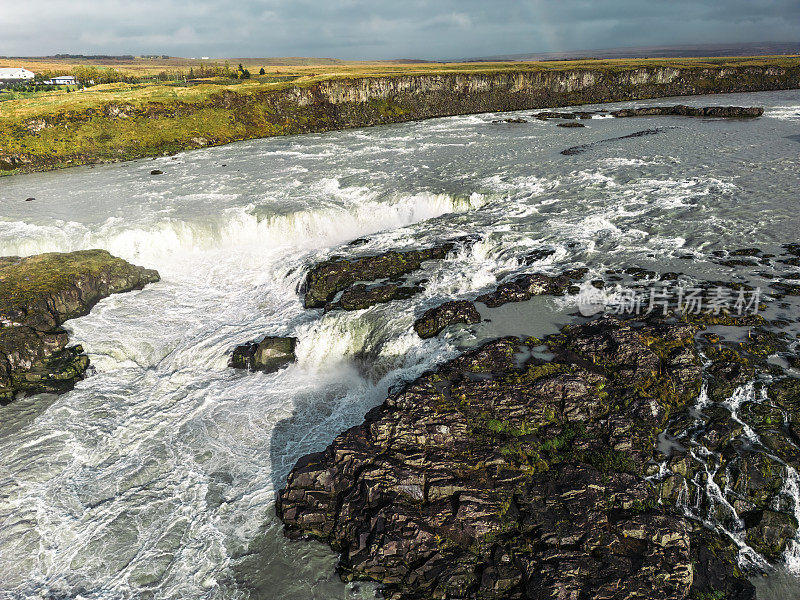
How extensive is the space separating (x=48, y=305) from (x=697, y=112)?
312ft

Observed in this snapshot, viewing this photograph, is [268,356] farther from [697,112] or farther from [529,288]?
[697,112]

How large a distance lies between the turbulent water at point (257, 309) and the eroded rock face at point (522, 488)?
1868mm

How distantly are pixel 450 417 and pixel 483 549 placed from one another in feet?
15.9

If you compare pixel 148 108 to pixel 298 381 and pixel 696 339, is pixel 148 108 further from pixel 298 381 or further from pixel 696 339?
pixel 696 339

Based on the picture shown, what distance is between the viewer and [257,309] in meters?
30.8

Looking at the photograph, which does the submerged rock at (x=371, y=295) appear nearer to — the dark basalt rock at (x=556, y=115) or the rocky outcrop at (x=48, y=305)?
the rocky outcrop at (x=48, y=305)

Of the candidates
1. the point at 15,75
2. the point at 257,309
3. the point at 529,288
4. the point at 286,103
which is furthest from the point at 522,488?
the point at 15,75

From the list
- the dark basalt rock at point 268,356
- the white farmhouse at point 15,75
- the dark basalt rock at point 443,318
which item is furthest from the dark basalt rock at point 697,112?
the white farmhouse at point 15,75

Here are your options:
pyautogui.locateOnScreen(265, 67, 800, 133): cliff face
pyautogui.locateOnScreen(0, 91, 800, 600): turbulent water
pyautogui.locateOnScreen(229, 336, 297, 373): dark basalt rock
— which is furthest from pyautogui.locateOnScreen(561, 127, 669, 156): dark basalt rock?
pyautogui.locateOnScreen(229, 336, 297, 373): dark basalt rock

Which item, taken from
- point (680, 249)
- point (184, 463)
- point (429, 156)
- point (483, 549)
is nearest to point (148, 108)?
point (429, 156)

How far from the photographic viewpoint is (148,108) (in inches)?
3204

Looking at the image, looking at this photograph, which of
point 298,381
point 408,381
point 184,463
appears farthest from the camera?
point 298,381

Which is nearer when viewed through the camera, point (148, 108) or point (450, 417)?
point (450, 417)

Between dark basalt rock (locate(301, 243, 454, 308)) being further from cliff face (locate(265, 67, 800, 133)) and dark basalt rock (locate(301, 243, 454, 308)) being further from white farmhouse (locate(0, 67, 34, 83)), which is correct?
white farmhouse (locate(0, 67, 34, 83))
